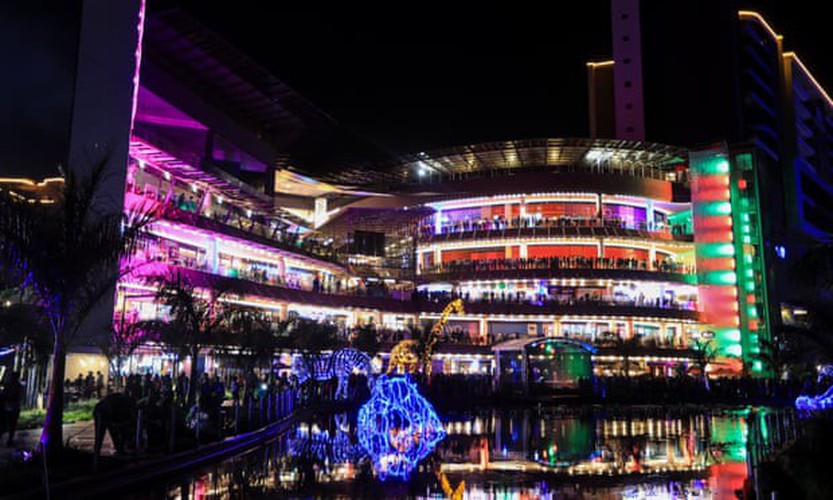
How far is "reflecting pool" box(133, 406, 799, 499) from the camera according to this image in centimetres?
1217

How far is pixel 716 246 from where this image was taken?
65438 millimetres

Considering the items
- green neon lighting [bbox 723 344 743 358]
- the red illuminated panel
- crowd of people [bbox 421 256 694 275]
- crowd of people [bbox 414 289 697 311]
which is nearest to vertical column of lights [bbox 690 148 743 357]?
green neon lighting [bbox 723 344 743 358]

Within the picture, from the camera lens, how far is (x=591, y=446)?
19.1m

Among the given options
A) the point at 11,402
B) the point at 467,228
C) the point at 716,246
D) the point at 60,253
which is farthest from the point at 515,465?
the point at 716,246

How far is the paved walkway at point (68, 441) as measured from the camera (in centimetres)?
1526

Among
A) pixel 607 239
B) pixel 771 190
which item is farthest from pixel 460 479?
pixel 771 190

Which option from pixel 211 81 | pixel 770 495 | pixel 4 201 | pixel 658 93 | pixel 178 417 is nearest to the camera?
pixel 770 495

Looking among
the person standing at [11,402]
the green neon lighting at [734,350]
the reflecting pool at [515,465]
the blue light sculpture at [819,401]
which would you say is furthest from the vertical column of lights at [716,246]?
the person standing at [11,402]

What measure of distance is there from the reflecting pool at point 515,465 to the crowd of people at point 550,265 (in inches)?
1414

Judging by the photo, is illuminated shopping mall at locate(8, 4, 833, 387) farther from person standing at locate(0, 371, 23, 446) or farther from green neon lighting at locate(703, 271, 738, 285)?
person standing at locate(0, 371, 23, 446)

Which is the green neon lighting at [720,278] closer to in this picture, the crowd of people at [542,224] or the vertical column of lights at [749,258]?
the vertical column of lights at [749,258]

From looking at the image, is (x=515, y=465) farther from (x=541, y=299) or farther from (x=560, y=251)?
(x=560, y=251)

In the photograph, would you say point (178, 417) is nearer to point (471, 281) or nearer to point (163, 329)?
point (163, 329)

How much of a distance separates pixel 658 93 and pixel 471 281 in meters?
40.0
